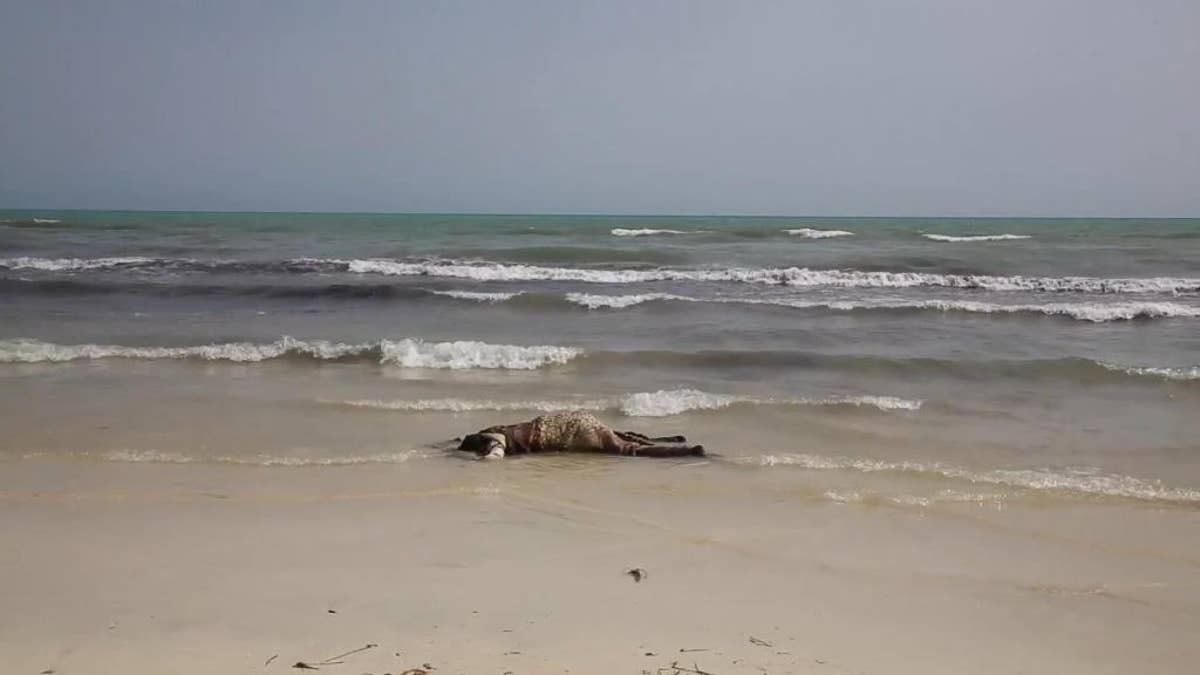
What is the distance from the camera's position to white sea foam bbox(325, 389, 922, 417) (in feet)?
25.5

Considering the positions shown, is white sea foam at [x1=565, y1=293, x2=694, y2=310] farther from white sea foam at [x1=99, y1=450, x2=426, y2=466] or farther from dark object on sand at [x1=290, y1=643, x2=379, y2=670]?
dark object on sand at [x1=290, y1=643, x2=379, y2=670]

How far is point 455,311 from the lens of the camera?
47.8ft

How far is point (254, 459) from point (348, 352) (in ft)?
14.3

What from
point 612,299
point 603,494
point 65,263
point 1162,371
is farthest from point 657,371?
point 65,263

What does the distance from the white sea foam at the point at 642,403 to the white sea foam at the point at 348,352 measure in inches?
71.1

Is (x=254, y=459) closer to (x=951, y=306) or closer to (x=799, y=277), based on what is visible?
(x=951, y=306)

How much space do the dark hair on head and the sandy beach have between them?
61cm

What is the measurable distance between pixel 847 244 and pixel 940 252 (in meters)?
4.48

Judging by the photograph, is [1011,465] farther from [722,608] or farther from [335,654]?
[335,654]

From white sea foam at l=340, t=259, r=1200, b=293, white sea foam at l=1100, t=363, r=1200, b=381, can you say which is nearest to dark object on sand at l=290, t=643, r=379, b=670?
white sea foam at l=1100, t=363, r=1200, b=381

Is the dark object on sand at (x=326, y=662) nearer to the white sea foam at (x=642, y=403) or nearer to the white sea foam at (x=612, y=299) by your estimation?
the white sea foam at (x=642, y=403)

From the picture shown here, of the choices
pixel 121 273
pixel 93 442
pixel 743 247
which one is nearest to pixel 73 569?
pixel 93 442

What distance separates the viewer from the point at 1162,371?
9297 mm

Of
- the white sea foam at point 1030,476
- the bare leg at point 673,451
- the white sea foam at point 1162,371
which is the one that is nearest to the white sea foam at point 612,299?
the white sea foam at point 1162,371
